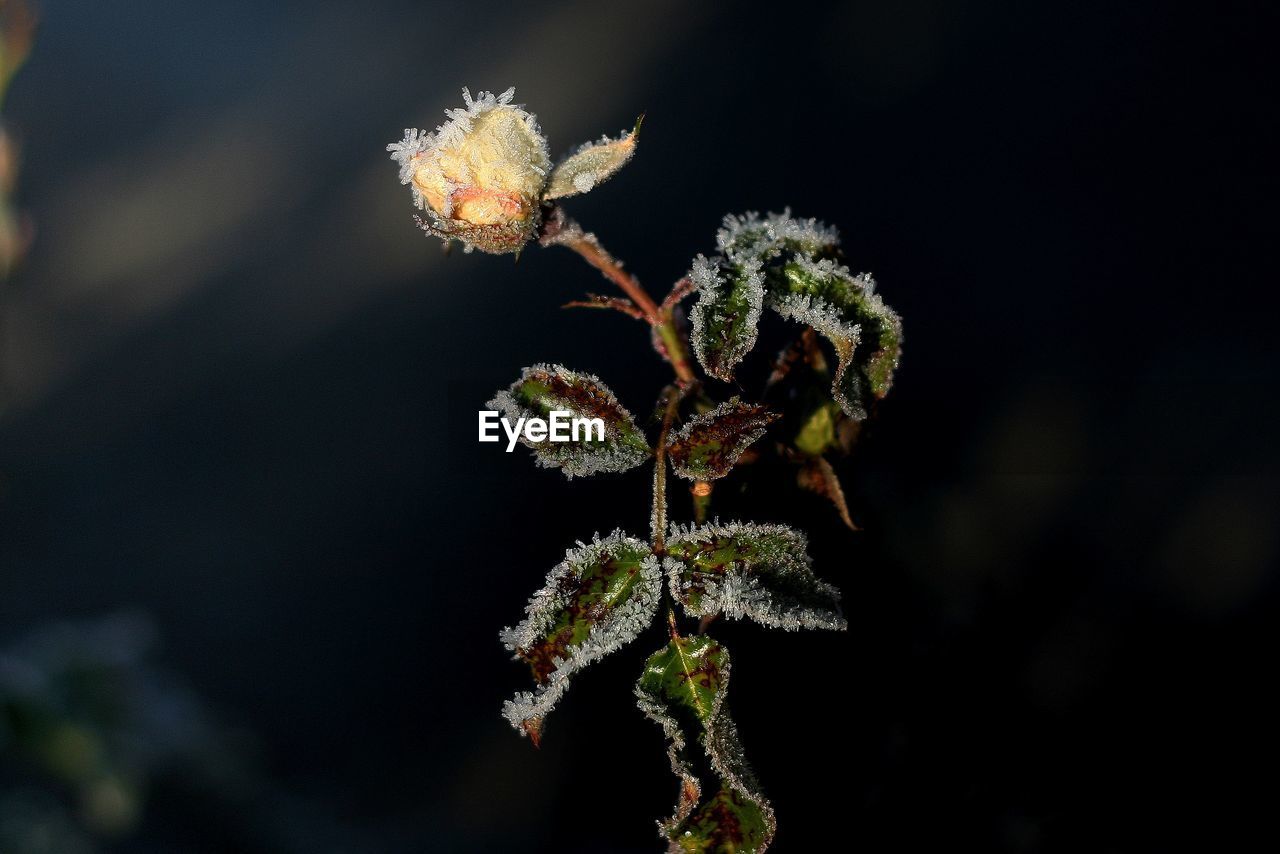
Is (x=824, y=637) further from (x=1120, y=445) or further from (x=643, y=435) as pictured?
(x=1120, y=445)

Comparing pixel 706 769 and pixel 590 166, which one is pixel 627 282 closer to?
pixel 590 166

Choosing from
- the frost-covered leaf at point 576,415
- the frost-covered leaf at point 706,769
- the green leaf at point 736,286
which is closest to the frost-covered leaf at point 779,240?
the green leaf at point 736,286

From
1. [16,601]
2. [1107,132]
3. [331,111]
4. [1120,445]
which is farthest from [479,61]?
[16,601]

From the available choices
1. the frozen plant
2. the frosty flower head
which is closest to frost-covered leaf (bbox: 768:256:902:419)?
the frozen plant

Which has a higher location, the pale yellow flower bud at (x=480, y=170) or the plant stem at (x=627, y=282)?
the pale yellow flower bud at (x=480, y=170)

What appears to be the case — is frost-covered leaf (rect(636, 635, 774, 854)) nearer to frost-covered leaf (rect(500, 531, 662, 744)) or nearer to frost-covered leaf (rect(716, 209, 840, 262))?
frost-covered leaf (rect(500, 531, 662, 744))

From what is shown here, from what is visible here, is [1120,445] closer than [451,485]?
Yes

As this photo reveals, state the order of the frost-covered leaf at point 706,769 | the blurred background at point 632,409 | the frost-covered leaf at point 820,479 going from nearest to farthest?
1. the frost-covered leaf at point 706,769
2. the frost-covered leaf at point 820,479
3. the blurred background at point 632,409

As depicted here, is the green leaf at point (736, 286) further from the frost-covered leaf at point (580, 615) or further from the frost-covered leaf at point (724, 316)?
the frost-covered leaf at point (580, 615)
